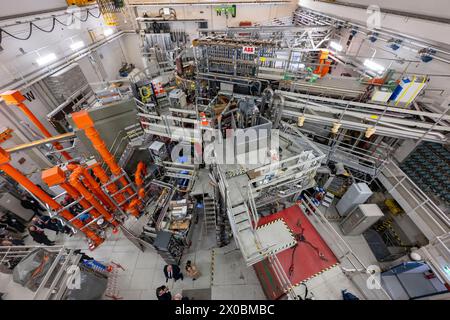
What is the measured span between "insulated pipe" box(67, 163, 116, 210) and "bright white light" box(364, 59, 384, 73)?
14246 millimetres

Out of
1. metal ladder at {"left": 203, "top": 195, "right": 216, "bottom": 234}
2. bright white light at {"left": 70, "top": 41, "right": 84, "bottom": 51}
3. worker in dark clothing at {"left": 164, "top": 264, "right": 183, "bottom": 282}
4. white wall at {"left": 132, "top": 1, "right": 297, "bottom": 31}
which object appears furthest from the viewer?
white wall at {"left": 132, "top": 1, "right": 297, "bottom": 31}

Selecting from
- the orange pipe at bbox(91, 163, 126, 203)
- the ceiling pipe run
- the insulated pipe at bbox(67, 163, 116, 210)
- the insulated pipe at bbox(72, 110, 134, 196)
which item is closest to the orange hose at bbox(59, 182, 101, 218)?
the ceiling pipe run

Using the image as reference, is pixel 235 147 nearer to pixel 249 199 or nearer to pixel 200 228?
pixel 249 199

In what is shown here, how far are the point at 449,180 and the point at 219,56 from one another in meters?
10.7

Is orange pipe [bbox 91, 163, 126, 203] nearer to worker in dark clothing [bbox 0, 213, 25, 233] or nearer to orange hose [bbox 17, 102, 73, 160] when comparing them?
orange hose [bbox 17, 102, 73, 160]

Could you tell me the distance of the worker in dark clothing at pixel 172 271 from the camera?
7.27 metres

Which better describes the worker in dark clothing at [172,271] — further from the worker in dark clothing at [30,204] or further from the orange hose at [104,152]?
the worker in dark clothing at [30,204]

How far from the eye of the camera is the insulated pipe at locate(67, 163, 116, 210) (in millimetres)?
7004

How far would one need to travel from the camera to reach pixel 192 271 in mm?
7391

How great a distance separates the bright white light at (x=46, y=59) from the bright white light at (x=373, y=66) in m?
17.6

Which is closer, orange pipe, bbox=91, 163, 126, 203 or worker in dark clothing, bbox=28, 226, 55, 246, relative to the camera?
orange pipe, bbox=91, 163, 126, 203

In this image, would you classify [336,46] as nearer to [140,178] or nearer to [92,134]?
[140,178]

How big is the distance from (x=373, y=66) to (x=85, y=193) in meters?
14.9

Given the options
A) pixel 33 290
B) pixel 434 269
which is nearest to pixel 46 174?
pixel 33 290
